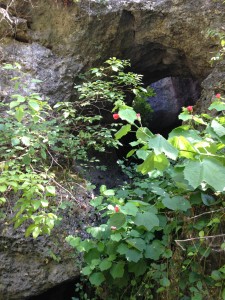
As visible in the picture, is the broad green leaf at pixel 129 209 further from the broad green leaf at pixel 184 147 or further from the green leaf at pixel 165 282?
the broad green leaf at pixel 184 147

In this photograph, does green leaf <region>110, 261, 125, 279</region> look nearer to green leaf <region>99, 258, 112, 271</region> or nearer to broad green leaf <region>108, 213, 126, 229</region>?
green leaf <region>99, 258, 112, 271</region>

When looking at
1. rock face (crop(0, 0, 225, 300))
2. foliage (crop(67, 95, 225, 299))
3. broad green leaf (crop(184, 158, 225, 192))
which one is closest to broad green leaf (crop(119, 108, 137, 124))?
foliage (crop(67, 95, 225, 299))

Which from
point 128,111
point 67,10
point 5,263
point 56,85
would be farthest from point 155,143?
point 67,10

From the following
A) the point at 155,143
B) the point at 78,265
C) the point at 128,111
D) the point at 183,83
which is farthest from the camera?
the point at 183,83

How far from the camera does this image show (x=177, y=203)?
97.3 inches

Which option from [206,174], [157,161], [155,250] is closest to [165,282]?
[155,250]

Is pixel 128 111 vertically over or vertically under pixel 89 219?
over

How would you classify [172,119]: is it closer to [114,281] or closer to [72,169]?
Result: [72,169]

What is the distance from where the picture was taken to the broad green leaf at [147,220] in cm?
235

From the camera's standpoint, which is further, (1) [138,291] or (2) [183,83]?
(2) [183,83]

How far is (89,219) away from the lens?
3941 mm

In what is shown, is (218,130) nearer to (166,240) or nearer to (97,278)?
(166,240)

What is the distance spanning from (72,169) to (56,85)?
1.20 metres

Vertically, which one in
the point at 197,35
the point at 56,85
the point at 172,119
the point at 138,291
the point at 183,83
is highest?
the point at 197,35
